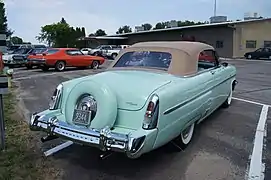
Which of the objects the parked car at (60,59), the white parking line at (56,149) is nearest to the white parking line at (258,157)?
the white parking line at (56,149)

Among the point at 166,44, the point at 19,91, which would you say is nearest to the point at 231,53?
the point at 19,91

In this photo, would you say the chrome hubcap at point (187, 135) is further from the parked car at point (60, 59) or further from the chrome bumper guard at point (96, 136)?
the parked car at point (60, 59)

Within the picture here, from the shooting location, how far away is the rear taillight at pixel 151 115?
3.88 metres

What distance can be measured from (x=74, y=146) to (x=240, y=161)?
2.54 metres

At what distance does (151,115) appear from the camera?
3.89m

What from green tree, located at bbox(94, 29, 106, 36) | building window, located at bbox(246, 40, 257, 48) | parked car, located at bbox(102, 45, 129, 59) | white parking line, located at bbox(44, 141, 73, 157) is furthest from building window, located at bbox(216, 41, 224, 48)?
green tree, located at bbox(94, 29, 106, 36)

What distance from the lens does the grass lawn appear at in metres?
4.12

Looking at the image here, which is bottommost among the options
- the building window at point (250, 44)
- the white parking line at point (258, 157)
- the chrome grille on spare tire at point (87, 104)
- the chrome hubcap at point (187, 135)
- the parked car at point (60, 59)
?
the white parking line at point (258, 157)

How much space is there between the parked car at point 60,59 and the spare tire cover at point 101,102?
1632cm

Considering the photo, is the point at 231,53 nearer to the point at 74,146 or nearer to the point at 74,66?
the point at 74,66

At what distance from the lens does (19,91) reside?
11703 millimetres

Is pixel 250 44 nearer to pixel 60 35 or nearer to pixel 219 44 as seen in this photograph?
pixel 219 44

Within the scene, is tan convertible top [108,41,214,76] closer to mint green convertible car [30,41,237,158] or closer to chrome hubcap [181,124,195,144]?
mint green convertible car [30,41,237,158]

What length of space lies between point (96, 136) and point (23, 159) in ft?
4.60
